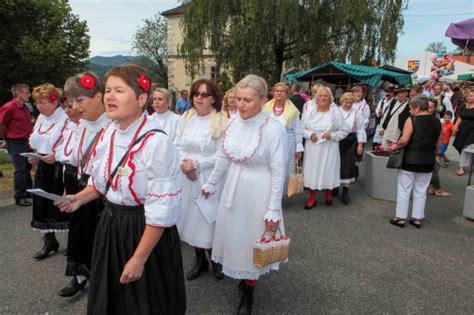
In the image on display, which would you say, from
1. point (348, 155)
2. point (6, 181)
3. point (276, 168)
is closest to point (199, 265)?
point (276, 168)

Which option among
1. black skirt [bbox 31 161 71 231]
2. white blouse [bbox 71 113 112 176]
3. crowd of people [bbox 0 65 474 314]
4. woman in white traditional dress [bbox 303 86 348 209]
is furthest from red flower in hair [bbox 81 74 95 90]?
woman in white traditional dress [bbox 303 86 348 209]

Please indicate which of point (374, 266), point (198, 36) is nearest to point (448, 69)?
point (198, 36)

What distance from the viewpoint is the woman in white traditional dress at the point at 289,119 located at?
5875mm

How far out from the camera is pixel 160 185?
1.90 metres

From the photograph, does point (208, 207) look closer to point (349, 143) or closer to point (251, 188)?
point (251, 188)

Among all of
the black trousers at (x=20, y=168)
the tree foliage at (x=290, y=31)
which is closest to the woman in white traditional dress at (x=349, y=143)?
the black trousers at (x=20, y=168)

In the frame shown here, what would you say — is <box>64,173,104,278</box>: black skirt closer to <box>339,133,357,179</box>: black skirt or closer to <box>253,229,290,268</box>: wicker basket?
<box>253,229,290,268</box>: wicker basket

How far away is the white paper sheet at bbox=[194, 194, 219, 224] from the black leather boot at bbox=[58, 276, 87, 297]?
1321 mm

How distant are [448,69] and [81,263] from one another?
29.3 metres

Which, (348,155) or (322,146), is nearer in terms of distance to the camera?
(322,146)

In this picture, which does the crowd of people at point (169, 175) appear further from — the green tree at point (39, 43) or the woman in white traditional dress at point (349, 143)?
the green tree at point (39, 43)

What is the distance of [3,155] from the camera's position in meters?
11.6

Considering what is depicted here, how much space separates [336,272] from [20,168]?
5.63 metres

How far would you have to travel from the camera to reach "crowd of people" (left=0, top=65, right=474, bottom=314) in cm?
A: 195
